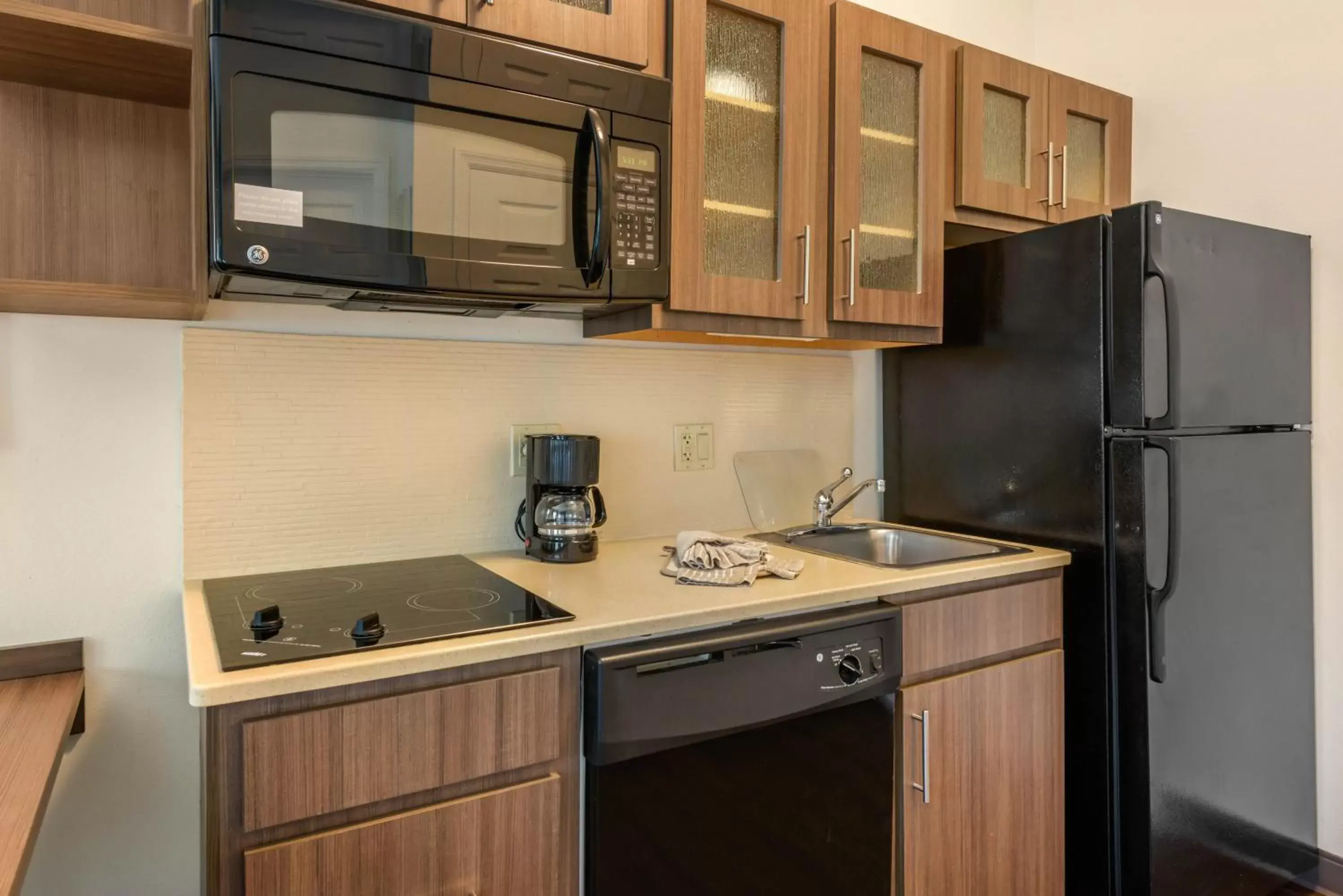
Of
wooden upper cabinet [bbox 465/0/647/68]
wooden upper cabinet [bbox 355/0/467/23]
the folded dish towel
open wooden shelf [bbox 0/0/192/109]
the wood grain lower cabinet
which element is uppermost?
wooden upper cabinet [bbox 465/0/647/68]

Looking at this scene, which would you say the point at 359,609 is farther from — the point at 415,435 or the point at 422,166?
the point at 422,166

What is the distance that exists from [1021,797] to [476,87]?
1.68 metres

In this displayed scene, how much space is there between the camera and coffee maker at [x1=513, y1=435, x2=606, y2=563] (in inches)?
62.2

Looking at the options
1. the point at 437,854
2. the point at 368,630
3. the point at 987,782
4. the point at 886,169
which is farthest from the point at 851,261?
the point at 437,854

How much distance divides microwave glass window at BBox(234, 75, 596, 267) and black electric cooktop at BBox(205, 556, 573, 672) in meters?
0.54

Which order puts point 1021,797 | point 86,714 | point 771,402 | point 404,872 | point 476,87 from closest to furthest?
point 404,872 < point 476,87 < point 86,714 < point 1021,797 < point 771,402

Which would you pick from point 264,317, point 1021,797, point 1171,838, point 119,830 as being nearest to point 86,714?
point 119,830

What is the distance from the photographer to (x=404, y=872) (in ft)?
3.40

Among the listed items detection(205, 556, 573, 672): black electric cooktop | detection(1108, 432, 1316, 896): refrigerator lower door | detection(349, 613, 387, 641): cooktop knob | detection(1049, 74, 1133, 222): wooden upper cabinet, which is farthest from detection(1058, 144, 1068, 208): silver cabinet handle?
detection(349, 613, 387, 641): cooktop knob

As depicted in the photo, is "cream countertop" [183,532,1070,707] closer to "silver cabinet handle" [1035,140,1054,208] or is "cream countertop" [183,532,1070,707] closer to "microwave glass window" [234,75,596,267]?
"microwave glass window" [234,75,596,267]

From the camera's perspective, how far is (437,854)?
1059mm

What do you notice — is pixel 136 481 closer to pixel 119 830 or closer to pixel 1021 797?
pixel 119 830

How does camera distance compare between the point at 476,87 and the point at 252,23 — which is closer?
the point at 252,23

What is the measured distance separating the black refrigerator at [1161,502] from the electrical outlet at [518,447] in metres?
1.06
